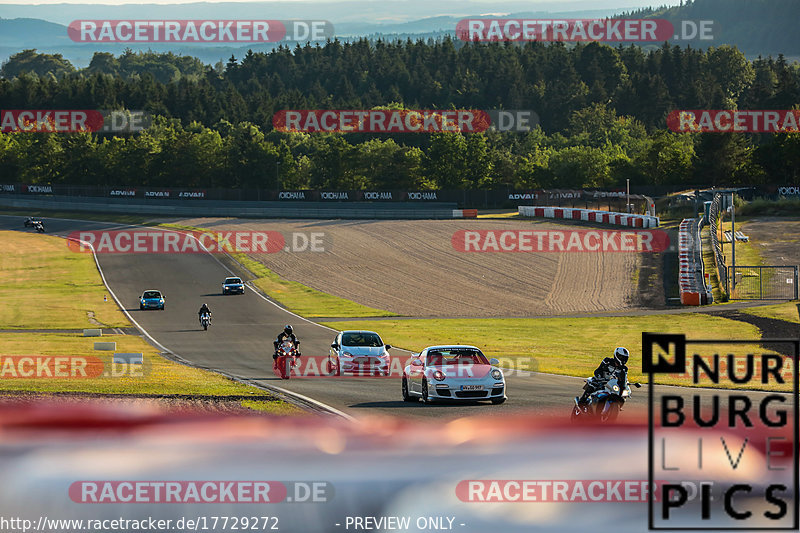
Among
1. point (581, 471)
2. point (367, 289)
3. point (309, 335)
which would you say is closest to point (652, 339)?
point (581, 471)

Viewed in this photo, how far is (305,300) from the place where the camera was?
60750 millimetres

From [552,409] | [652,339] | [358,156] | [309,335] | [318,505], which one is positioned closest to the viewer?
[652,339]

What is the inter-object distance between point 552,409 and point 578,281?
42.4m

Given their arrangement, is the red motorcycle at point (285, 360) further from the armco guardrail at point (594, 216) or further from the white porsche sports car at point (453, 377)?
the armco guardrail at point (594, 216)

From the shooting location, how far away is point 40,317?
2104 inches

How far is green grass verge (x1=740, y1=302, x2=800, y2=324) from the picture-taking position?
44250 mm

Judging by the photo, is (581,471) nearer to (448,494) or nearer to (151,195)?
(448,494)
